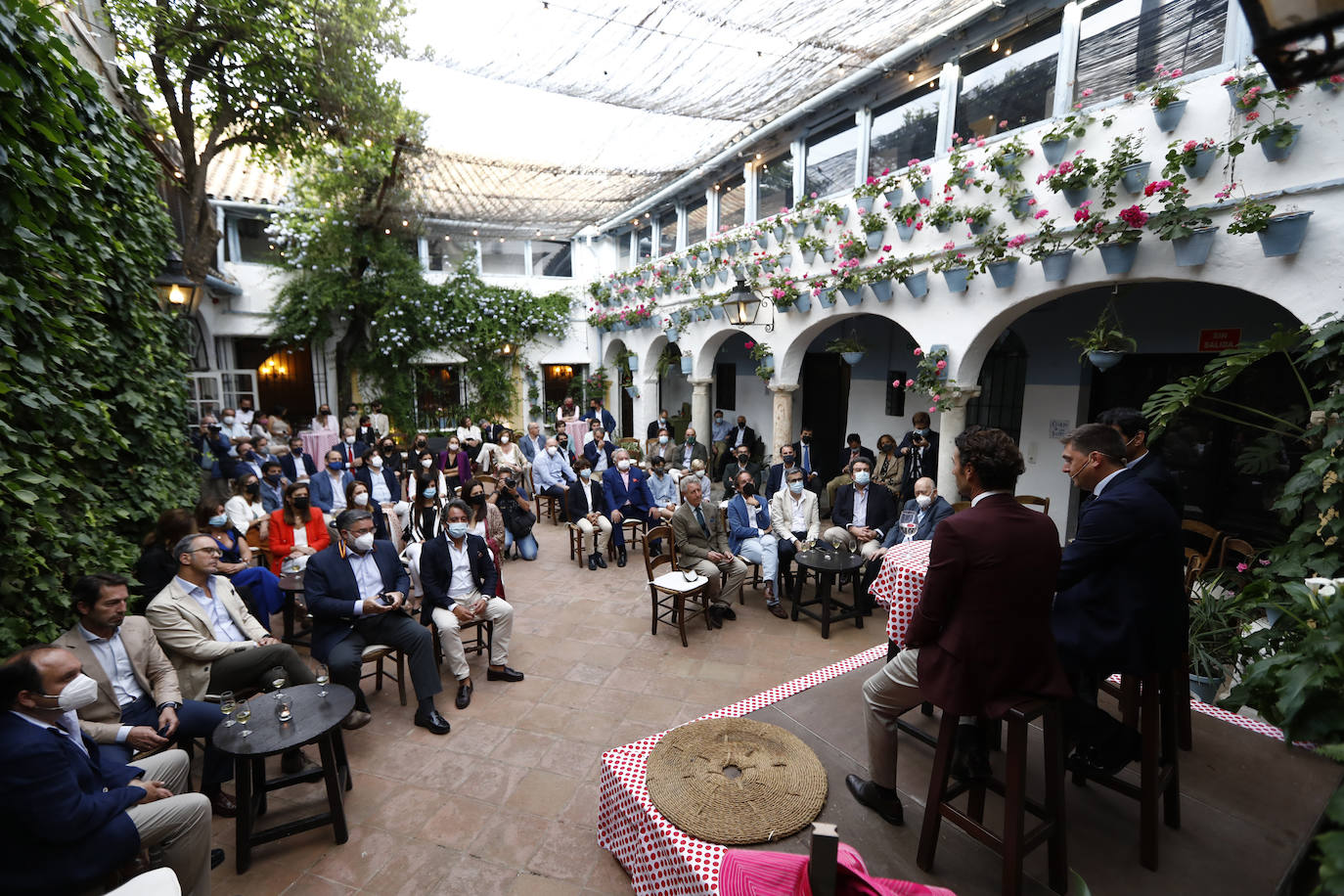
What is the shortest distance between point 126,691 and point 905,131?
9.19m

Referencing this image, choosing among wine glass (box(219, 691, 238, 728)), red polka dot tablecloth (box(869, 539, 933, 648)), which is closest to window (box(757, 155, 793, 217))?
red polka dot tablecloth (box(869, 539, 933, 648))

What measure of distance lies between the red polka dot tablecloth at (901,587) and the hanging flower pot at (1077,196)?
15.1 feet

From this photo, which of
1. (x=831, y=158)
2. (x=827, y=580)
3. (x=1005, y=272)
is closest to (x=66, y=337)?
(x=827, y=580)

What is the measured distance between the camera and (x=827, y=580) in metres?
5.93

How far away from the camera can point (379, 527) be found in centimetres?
712

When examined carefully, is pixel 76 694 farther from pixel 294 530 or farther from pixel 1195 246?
pixel 1195 246

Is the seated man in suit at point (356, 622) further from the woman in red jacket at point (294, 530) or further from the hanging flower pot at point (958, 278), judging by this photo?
the hanging flower pot at point (958, 278)

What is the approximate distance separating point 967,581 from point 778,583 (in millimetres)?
4320

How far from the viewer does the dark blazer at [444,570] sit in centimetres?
502

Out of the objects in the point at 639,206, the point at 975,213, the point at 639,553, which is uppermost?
the point at 639,206

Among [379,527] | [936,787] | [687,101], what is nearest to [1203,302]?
[687,101]

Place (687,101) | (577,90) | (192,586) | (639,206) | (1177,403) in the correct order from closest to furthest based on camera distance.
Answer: (192,586)
(1177,403)
(577,90)
(687,101)
(639,206)

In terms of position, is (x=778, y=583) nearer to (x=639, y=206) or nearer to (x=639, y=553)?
(x=639, y=553)

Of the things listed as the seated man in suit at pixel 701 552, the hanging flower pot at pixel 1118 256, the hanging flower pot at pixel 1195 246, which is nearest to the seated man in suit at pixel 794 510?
the seated man in suit at pixel 701 552
